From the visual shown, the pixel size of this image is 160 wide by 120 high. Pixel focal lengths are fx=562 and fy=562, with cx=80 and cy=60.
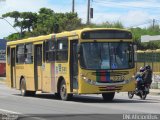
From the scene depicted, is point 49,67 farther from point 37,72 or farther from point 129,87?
point 129,87

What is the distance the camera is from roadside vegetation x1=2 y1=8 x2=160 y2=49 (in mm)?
78438

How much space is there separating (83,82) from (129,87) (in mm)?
2143

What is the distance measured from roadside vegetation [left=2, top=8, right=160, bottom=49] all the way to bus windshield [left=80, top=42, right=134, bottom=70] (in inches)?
1855

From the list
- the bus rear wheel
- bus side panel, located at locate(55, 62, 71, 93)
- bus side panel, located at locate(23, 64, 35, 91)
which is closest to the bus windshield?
bus side panel, located at locate(55, 62, 71, 93)

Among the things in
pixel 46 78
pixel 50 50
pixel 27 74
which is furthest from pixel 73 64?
pixel 27 74

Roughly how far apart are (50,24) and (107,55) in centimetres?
5844

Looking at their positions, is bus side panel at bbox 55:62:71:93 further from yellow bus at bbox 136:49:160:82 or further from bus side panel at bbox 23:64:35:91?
yellow bus at bbox 136:49:160:82

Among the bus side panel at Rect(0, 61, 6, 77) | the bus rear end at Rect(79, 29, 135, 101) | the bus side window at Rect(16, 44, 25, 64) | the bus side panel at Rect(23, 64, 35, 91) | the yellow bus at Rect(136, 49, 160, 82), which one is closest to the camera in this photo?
the bus rear end at Rect(79, 29, 135, 101)

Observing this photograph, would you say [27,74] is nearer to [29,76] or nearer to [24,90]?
[29,76]

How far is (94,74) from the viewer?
77.0 feet

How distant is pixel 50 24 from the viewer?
81.8m

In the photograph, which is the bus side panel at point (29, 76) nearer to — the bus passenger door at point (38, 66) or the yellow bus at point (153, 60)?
the bus passenger door at point (38, 66)

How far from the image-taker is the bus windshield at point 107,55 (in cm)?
2353

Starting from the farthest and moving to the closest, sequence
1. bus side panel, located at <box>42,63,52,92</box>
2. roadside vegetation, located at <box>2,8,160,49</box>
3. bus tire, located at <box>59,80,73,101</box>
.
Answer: roadside vegetation, located at <box>2,8,160,49</box>, bus side panel, located at <box>42,63,52,92</box>, bus tire, located at <box>59,80,73,101</box>
